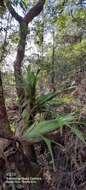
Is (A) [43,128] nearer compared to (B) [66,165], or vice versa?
(A) [43,128]

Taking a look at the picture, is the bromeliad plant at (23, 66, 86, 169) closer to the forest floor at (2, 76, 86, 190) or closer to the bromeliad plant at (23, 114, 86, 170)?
the bromeliad plant at (23, 114, 86, 170)

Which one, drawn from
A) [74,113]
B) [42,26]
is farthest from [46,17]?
[74,113]

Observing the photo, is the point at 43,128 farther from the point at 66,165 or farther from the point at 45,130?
the point at 66,165

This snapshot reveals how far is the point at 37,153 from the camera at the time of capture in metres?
3.99

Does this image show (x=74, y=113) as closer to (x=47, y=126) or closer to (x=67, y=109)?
(x=67, y=109)

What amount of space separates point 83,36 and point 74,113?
19.6ft

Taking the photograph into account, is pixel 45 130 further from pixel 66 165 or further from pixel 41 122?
pixel 66 165

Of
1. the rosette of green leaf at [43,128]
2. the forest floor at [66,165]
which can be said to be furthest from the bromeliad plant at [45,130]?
the forest floor at [66,165]

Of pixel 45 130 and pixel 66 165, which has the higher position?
pixel 45 130

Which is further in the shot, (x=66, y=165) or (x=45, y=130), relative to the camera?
(x=66, y=165)

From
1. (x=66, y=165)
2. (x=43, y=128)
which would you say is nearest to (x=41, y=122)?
(x=43, y=128)

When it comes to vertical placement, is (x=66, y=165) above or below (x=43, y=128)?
below

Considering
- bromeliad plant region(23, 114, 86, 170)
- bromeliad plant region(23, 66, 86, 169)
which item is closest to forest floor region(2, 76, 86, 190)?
bromeliad plant region(23, 66, 86, 169)

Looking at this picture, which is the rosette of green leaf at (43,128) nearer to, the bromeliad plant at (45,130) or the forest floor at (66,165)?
the bromeliad plant at (45,130)
